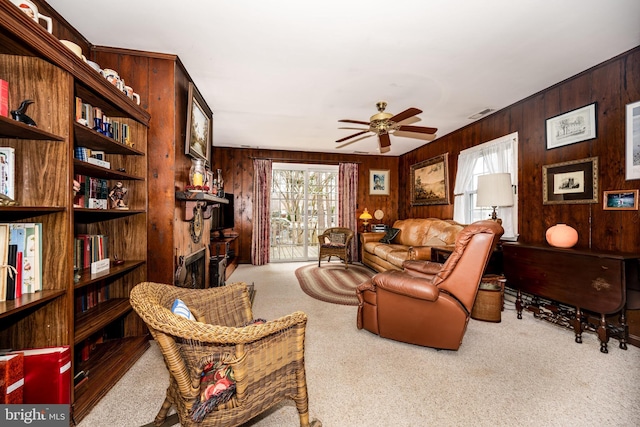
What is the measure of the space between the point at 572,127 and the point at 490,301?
6.53ft

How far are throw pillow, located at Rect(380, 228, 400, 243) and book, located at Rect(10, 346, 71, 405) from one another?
476 cm

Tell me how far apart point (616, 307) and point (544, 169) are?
1.64 meters

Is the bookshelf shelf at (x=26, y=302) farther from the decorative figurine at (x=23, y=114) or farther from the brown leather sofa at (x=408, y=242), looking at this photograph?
the brown leather sofa at (x=408, y=242)

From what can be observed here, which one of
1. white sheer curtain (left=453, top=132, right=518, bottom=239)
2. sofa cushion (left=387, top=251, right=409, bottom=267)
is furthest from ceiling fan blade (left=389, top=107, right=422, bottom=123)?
sofa cushion (left=387, top=251, right=409, bottom=267)

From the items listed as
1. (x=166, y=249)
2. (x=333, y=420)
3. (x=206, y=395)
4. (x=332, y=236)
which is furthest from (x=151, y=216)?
(x=332, y=236)

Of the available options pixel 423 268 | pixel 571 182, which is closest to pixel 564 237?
pixel 571 182

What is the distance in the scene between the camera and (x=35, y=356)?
4.28 feet

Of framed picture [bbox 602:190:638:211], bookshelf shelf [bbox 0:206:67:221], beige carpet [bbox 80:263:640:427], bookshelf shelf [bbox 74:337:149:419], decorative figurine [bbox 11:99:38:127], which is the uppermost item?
decorative figurine [bbox 11:99:38:127]

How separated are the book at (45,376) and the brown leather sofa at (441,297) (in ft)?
6.64

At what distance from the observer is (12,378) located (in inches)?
48.0

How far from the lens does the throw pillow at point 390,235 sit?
5293 mm

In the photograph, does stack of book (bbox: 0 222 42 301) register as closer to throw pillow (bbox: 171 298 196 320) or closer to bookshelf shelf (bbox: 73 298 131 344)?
bookshelf shelf (bbox: 73 298 131 344)

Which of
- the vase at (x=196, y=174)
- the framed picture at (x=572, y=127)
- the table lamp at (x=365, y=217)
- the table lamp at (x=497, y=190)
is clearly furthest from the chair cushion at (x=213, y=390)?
the table lamp at (x=365, y=217)

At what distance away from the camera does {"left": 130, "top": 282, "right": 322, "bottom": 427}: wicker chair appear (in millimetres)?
979
